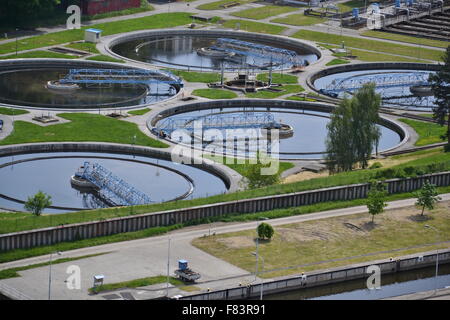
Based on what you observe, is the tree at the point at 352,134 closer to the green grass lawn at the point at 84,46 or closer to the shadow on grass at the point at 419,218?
the shadow on grass at the point at 419,218

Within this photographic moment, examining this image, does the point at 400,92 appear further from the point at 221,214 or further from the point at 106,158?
the point at 221,214

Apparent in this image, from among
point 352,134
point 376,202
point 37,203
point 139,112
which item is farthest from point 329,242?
point 139,112

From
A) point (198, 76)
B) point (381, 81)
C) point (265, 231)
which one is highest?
point (265, 231)

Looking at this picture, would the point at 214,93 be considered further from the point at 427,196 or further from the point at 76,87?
the point at 427,196

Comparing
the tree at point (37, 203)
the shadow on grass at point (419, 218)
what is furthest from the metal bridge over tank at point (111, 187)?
the shadow on grass at point (419, 218)

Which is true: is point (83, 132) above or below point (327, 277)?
above

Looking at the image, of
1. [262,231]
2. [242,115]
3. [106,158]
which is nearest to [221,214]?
[262,231]
